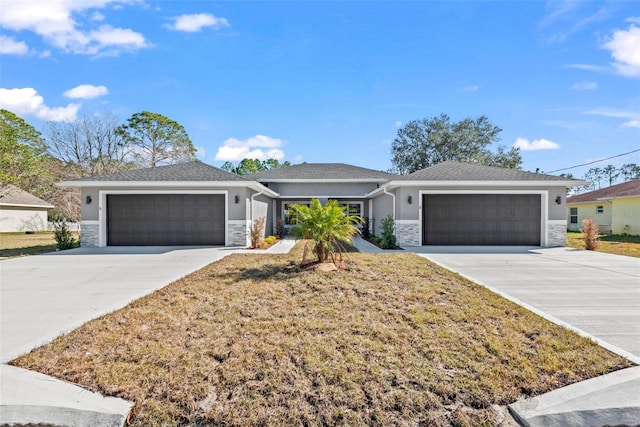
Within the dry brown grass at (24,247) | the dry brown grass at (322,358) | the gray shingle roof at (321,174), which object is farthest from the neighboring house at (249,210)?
the dry brown grass at (322,358)

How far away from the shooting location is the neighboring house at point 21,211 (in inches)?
1019

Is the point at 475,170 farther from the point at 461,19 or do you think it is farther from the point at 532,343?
the point at 532,343

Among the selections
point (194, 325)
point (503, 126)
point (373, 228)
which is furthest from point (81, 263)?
point (503, 126)

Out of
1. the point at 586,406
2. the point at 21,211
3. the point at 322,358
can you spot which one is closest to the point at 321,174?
the point at 322,358

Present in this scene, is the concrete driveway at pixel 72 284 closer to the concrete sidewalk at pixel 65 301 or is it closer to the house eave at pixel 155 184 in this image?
the concrete sidewalk at pixel 65 301

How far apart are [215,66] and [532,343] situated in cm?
1599

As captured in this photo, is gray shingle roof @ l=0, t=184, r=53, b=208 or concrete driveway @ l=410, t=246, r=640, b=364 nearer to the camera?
concrete driveway @ l=410, t=246, r=640, b=364

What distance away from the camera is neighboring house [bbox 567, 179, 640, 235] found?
20.3 m

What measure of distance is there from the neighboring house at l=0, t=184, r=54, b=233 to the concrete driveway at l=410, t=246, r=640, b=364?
1224 inches

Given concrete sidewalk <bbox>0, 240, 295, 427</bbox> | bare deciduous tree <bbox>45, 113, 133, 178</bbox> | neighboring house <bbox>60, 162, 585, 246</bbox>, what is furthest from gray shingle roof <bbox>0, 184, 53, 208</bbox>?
concrete sidewalk <bbox>0, 240, 295, 427</bbox>

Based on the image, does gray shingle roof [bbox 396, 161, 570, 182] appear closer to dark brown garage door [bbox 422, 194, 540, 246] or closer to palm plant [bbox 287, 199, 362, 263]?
dark brown garage door [bbox 422, 194, 540, 246]

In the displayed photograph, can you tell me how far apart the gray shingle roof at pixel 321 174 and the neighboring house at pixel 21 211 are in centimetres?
1956

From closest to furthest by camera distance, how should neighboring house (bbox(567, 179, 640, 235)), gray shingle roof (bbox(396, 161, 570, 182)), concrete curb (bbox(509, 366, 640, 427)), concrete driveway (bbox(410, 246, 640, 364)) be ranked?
concrete curb (bbox(509, 366, 640, 427))
concrete driveway (bbox(410, 246, 640, 364))
gray shingle roof (bbox(396, 161, 570, 182))
neighboring house (bbox(567, 179, 640, 235))

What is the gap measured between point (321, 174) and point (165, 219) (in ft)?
34.0
